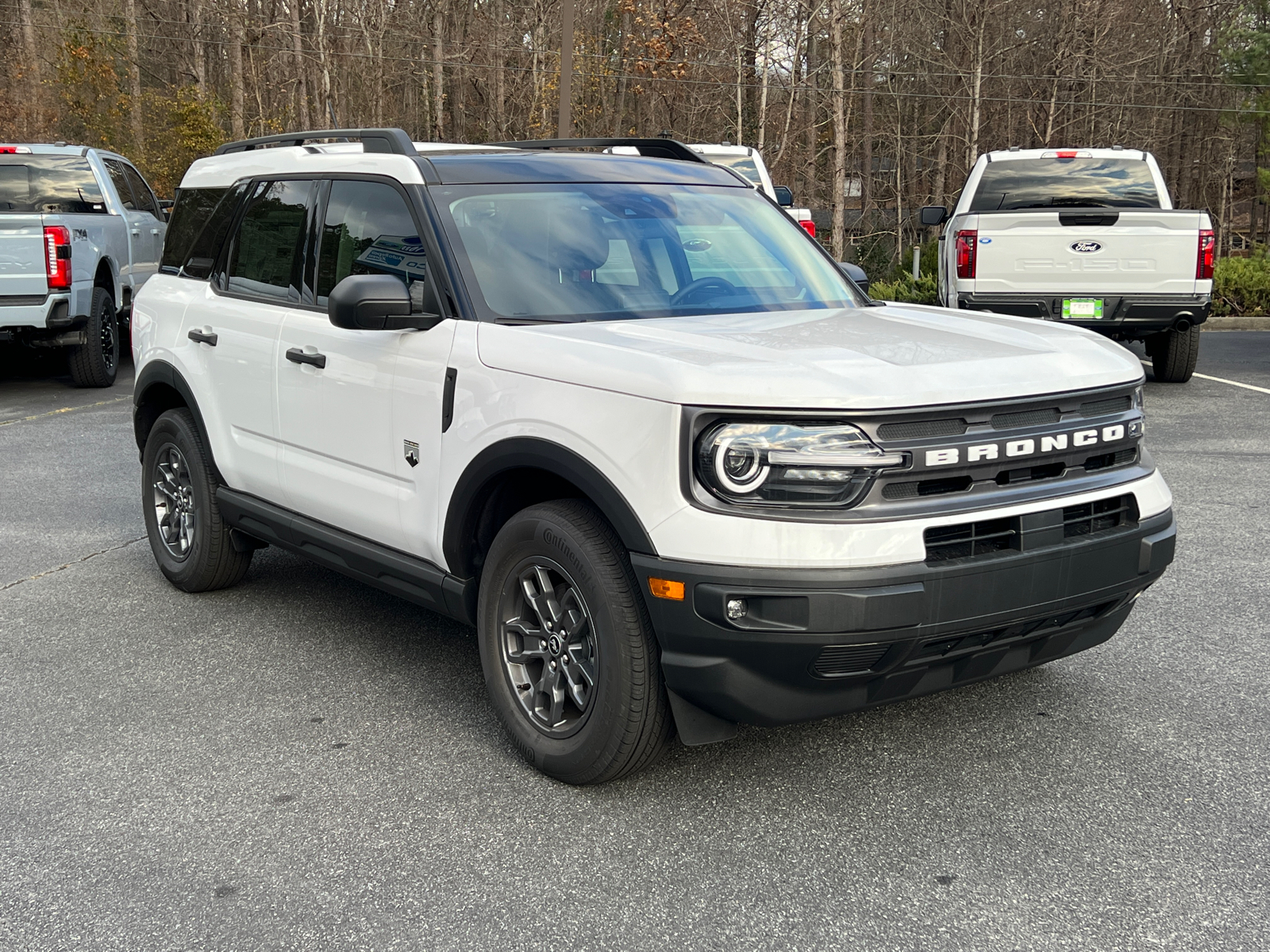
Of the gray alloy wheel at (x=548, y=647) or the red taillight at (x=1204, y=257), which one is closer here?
the gray alloy wheel at (x=548, y=647)

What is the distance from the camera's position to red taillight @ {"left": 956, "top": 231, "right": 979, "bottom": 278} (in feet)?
36.4

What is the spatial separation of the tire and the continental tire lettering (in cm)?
248

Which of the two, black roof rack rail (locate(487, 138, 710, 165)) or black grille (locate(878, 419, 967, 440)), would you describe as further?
black roof rack rail (locate(487, 138, 710, 165))

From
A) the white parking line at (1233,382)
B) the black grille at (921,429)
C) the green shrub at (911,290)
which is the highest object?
the black grille at (921,429)

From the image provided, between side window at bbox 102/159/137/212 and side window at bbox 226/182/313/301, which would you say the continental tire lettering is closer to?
side window at bbox 226/182/313/301

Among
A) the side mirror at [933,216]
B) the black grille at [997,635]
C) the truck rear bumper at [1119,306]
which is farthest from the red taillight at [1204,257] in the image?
the black grille at [997,635]

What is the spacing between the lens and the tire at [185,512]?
559cm

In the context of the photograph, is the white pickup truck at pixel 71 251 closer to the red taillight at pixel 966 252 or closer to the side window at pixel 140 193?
the side window at pixel 140 193

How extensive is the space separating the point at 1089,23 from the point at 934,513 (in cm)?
4159

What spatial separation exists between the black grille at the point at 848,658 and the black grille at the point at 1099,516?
2.18 ft

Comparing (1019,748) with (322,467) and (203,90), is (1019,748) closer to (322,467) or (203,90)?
(322,467)

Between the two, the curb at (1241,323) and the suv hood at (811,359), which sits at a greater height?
the suv hood at (811,359)

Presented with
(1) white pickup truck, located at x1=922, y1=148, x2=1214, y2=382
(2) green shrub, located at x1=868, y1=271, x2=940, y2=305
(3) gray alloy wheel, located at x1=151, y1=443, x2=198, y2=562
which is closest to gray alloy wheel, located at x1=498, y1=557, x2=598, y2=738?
(3) gray alloy wheel, located at x1=151, y1=443, x2=198, y2=562

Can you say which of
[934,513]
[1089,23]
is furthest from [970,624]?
[1089,23]
